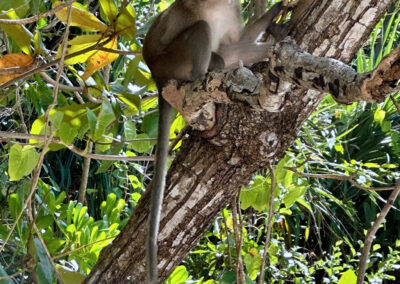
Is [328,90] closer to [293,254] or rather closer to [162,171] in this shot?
[162,171]

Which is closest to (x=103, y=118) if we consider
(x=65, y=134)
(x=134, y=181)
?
(x=65, y=134)

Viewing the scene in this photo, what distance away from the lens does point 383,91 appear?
0.83 meters

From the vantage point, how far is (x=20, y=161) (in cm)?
166

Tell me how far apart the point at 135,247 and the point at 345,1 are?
765 mm

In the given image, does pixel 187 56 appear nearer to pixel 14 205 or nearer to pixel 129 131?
pixel 129 131

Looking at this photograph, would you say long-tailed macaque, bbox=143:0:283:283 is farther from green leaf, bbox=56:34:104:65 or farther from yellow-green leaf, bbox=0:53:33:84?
yellow-green leaf, bbox=0:53:33:84

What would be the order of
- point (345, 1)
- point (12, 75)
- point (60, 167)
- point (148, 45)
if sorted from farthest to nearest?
point (60, 167) < point (148, 45) < point (12, 75) < point (345, 1)

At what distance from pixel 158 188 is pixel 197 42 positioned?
69 cm

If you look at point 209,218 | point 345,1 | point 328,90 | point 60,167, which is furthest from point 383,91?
point 60,167

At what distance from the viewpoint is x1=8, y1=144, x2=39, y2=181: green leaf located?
165cm

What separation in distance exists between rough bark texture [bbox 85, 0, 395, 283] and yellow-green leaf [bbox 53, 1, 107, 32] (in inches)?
18.0

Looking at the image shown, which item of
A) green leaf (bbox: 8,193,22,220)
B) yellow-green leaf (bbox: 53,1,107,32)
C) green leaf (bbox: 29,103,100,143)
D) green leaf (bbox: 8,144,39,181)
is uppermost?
yellow-green leaf (bbox: 53,1,107,32)

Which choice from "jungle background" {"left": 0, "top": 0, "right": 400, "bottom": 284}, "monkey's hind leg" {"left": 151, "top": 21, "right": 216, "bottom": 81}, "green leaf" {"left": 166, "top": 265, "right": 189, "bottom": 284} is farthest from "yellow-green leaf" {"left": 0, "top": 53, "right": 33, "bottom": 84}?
"green leaf" {"left": 166, "top": 265, "right": 189, "bottom": 284}

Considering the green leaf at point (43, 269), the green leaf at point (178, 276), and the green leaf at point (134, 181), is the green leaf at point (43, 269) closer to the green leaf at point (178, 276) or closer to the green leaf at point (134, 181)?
the green leaf at point (178, 276)
